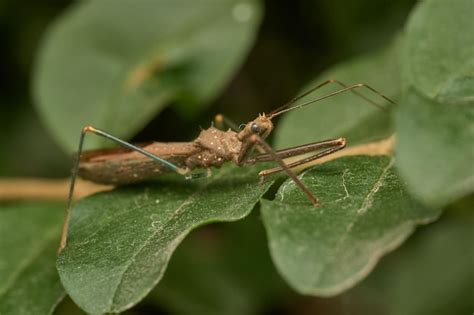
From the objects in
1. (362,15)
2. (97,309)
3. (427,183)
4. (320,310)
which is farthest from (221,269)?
(427,183)

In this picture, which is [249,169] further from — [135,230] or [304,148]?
[135,230]

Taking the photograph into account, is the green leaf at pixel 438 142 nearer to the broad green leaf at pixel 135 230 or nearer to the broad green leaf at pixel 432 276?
the broad green leaf at pixel 135 230

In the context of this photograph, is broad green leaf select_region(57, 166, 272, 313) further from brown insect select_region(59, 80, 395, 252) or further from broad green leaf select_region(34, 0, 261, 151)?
broad green leaf select_region(34, 0, 261, 151)

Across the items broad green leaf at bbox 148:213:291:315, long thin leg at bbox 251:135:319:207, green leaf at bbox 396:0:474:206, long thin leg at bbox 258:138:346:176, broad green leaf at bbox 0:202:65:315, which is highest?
green leaf at bbox 396:0:474:206

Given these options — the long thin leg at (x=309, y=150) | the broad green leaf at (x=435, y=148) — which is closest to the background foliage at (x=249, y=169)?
the broad green leaf at (x=435, y=148)

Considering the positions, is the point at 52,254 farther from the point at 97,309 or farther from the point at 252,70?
the point at 252,70

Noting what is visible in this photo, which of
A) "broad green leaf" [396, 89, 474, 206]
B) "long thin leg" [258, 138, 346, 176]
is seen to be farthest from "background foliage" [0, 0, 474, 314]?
"long thin leg" [258, 138, 346, 176]
